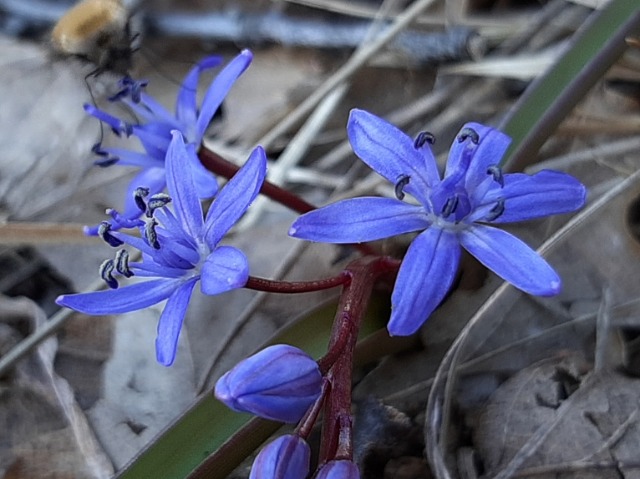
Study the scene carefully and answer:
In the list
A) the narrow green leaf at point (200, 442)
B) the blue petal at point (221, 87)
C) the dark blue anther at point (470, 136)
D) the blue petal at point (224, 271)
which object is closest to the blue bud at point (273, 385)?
the blue petal at point (224, 271)

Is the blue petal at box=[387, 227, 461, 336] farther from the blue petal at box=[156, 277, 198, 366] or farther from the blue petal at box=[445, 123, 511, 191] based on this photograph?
the blue petal at box=[156, 277, 198, 366]

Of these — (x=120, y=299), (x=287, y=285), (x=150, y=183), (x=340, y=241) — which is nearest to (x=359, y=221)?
(x=340, y=241)

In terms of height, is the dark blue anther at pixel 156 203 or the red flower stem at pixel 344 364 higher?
the dark blue anther at pixel 156 203

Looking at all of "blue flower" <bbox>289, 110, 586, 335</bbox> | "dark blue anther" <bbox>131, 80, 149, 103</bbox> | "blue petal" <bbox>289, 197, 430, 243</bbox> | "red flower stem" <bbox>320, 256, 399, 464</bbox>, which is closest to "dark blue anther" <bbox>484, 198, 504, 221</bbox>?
"blue flower" <bbox>289, 110, 586, 335</bbox>

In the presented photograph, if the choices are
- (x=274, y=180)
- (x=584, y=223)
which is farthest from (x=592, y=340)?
(x=274, y=180)

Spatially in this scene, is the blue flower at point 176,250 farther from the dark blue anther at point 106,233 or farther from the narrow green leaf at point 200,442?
the narrow green leaf at point 200,442

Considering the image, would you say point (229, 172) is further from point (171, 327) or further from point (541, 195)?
point (541, 195)

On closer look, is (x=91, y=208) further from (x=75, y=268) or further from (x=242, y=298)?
(x=242, y=298)

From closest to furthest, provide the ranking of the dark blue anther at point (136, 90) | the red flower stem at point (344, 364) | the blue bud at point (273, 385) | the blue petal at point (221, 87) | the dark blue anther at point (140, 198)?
the blue bud at point (273, 385) < the red flower stem at point (344, 364) < the dark blue anther at point (140, 198) < the blue petal at point (221, 87) < the dark blue anther at point (136, 90)
